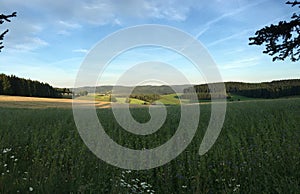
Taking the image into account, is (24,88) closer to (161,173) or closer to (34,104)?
(34,104)

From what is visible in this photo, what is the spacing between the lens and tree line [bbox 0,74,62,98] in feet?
185

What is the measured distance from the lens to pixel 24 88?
59.6 m

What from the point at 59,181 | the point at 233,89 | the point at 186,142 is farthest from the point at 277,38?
the point at 233,89

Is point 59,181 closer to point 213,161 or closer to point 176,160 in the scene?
point 176,160

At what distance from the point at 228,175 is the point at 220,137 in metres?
3.02

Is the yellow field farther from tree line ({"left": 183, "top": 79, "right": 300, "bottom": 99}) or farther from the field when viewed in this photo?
tree line ({"left": 183, "top": 79, "right": 300, "bottom": 99})

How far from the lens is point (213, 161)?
5.34 metres

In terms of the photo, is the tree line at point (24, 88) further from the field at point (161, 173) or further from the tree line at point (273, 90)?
the field at point (161, 173)

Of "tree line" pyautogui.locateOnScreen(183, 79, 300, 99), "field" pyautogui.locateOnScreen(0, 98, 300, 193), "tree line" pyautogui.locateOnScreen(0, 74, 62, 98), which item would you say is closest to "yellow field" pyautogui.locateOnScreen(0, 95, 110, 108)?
"tree line" pyautogui.locateOnScreen(0, 74, 62, 98)

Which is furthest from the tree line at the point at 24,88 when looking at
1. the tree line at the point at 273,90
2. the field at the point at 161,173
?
the field at the point at 161,173

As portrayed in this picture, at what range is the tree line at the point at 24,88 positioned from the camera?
Result: 185 ft

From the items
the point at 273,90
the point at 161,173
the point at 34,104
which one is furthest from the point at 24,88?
the point at 273,90

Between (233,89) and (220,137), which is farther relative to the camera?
(233,89)

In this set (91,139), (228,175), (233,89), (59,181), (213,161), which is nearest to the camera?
(59,181)
